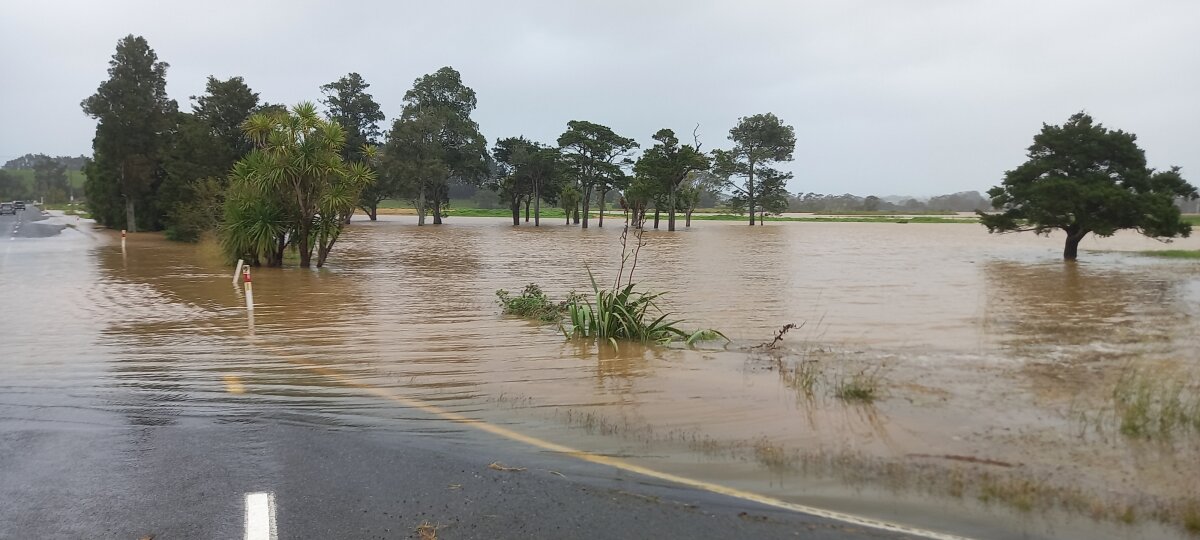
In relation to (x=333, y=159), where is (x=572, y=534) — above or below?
below

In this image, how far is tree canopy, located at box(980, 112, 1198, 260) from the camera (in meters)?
23.9

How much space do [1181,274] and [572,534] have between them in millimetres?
25010

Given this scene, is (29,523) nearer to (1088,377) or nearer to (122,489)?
(122,489)

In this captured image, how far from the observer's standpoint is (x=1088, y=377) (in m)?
8.30

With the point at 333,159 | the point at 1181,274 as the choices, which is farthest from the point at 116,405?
the point at 1181,274

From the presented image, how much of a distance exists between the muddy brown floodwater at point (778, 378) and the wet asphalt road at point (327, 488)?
1.33ft

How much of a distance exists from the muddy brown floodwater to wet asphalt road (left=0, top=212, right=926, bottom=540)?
1.33ft

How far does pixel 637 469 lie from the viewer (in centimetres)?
512

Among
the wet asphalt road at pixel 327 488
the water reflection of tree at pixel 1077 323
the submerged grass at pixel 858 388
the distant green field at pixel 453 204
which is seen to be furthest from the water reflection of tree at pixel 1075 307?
the distant green field at pixel 453 204

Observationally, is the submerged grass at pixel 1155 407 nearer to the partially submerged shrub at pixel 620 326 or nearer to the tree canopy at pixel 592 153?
the partially submerged shrub at pixel 620 326

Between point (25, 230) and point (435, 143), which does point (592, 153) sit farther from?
point (25, 230)

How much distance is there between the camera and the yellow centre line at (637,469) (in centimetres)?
416

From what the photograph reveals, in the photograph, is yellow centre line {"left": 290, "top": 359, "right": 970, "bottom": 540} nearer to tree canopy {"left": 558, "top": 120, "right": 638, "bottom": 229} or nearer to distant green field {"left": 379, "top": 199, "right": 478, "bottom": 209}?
tree canopy {"left": 558, "top": 120, "right": 638, "bottom": 229}

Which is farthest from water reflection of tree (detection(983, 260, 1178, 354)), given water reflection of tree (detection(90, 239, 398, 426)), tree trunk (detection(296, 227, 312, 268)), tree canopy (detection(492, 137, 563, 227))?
tree canopy (detection(492, 137, 563, 227))
